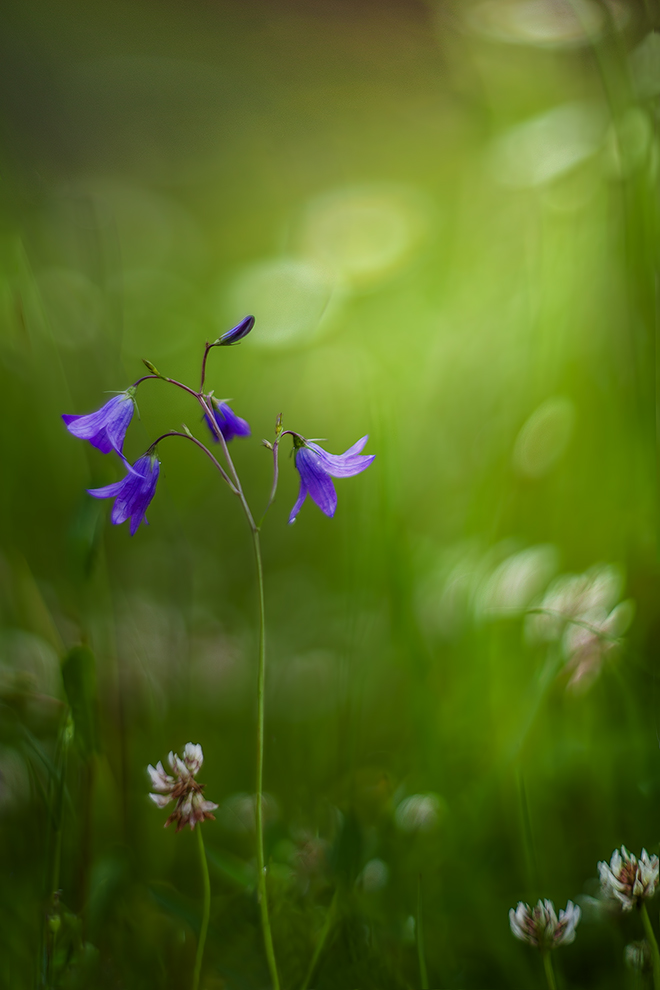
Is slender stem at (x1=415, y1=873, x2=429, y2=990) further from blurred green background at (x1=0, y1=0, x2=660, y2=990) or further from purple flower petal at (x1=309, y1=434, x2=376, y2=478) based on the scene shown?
purple flower petal at (x1=309, y1=434, x2=376, y2=478)

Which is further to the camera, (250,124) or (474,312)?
(474,312)

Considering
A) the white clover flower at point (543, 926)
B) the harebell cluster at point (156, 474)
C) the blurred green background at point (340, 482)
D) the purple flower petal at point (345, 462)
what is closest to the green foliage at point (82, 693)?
the blurred green background at point (340, 482)

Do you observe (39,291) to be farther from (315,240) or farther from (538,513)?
(538,513)

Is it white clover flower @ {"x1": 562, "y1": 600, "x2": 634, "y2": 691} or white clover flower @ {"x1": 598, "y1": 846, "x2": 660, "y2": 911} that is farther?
white clover flower @ {"x1": 562, "y1": 600, "x2": 634, "y2": 691}

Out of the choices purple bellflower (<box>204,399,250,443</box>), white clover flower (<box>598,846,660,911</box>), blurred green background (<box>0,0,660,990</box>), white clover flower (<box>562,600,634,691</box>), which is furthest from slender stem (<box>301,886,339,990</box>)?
purple bellflower (<box>204,399,250,443</box>)

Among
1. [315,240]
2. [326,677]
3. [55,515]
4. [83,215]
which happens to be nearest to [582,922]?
[326,677]

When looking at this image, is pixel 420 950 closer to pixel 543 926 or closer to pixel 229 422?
pixel 543 926

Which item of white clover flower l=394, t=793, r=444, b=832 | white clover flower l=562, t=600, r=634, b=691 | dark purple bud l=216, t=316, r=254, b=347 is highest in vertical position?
dark purple bud l=216, t=316, r=254, b=347

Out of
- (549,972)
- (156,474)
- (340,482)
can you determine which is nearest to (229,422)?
(156,474)
